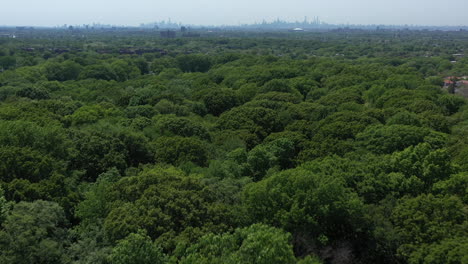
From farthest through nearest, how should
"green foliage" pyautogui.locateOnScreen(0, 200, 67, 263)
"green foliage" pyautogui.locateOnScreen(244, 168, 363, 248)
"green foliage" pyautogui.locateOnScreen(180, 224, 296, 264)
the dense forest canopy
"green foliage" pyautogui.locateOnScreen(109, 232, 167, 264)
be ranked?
1. "green foliage" pyautogui.locateOnScreen(244, 168, 363, 248)
2. the dense forest canopy
3. "green foliage" pyautogui.locateOnScreen(0, 200, 67, 263)
4. "green foliage" pyautogui.locateOnScreen(109, 232, 167, 264)
5. "green foliage" pyautogui.locateOnScreen(180, 224, 296, 264)

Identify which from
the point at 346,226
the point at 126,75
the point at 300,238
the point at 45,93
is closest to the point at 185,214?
the point at 300,238

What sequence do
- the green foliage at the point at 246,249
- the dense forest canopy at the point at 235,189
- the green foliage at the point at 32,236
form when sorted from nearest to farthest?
the green foliage at the point at 246,249
the green foliage at the point at 32,236
the dense forest canopy at the point at 235,189

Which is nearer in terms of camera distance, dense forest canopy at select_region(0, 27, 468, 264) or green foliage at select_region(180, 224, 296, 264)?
green foliage at select_region(180, 224, 296, 264)

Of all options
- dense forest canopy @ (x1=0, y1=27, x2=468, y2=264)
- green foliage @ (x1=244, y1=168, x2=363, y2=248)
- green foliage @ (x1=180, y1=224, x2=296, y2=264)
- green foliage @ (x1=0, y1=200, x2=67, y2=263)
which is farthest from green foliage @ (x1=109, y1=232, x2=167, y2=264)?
green foliage @ (x1=244, y1=168, x2=363, y2=248)

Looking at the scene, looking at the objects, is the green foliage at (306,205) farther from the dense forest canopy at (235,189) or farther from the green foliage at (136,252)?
the green foliage at (136,252)

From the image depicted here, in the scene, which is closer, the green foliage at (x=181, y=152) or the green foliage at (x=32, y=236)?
the green foliage at (x=32, y=236)

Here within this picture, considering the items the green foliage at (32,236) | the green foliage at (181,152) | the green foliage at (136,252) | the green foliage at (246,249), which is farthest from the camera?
the green foliage at (181,152)

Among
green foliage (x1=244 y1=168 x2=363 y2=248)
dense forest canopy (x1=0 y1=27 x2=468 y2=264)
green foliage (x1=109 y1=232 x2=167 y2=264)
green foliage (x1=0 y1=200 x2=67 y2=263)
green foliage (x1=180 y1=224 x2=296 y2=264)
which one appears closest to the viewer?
green foliage (x1=180 y1=224 x2=296 y2=264)

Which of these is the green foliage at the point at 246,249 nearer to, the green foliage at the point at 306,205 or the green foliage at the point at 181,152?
the green foliage at the point at 306,205

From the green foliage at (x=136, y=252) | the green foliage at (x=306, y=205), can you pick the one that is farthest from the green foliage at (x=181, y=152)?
the green foliage at (x=136, y=252)

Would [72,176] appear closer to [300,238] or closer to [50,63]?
[300,238]

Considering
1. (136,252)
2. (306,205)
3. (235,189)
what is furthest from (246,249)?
(235,189)

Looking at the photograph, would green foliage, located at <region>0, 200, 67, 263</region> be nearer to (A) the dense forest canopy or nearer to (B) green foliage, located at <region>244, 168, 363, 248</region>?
(A) the dense forest canopy
